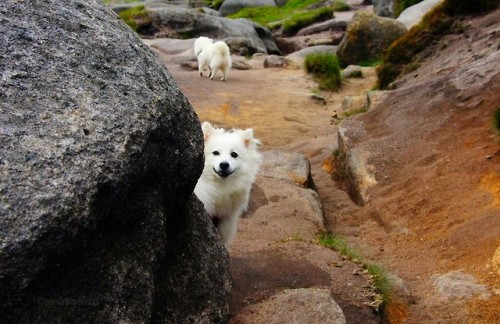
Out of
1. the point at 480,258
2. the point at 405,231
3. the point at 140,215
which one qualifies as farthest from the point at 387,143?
the point at 140,215

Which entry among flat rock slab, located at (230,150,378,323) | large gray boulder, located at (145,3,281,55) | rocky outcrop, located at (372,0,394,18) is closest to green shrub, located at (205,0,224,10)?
rocky outcrop, located at (372,0,394,18)

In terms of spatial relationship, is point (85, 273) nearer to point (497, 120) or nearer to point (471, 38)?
point (497, 120)

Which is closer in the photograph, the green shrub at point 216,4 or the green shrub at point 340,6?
the green shrub at point 340,6

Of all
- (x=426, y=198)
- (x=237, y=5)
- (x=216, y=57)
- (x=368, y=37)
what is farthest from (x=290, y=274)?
(x=237, y=5)

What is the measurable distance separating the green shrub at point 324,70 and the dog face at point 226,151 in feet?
37.1

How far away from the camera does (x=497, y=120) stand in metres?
7.52

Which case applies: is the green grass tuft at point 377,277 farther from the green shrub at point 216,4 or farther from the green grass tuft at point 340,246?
the green shrub at point 216,4

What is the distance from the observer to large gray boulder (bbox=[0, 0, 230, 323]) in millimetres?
2459

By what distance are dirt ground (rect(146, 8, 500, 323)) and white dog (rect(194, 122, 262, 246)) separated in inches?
18.0

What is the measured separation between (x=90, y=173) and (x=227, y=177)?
3.11 m

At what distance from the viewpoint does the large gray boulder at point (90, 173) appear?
8.07 ft

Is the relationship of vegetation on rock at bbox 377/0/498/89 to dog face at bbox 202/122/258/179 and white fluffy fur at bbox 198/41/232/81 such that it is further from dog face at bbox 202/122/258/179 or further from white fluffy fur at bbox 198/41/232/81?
dog face at bbox 202/122/258/179

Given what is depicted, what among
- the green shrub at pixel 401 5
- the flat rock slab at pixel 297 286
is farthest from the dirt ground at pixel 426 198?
the green shrub at pixel 401 5

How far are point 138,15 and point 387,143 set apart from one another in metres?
19.9
